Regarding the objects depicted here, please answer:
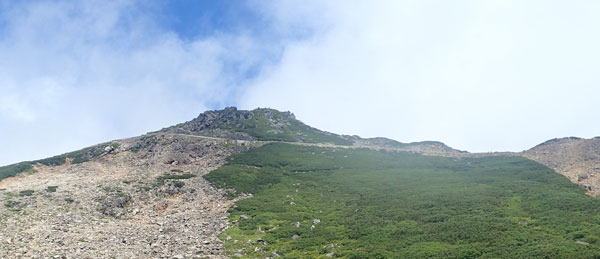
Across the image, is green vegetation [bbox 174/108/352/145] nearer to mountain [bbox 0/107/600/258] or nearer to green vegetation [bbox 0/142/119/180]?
mountain [bbox 0/107/600/258]

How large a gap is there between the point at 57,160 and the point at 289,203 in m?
43.9

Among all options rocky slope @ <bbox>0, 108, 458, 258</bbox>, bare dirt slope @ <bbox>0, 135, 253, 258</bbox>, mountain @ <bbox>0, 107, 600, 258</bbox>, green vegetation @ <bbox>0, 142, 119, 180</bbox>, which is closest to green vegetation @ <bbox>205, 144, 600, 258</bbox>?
mountain @ <bbox>0, 107, 600, 258</bbox>

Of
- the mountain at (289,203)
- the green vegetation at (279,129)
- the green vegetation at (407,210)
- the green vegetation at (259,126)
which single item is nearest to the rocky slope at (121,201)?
the mountain at (289,203)

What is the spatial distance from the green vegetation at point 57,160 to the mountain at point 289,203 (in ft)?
0.97

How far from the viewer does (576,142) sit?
81438mm

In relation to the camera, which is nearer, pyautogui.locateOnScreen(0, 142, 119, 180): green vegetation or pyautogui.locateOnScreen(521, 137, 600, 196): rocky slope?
pyautogui.locateOnScreen(521, 137, 600, 196): rocky slope

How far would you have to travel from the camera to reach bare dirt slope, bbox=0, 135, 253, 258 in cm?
3428

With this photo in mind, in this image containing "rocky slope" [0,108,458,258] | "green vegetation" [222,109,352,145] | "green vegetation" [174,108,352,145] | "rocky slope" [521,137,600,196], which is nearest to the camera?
"rocky slope" [0,108,458,258]

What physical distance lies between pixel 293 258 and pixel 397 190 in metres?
26.7

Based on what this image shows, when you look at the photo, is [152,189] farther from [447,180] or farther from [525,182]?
[525,182]

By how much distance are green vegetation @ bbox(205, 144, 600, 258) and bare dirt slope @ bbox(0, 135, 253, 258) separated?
3.64 m

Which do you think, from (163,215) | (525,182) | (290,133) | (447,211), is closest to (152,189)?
(163,215)

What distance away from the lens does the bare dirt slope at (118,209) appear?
3428 cm

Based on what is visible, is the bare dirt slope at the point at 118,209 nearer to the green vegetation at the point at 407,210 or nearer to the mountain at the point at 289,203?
the mountain at the point at 289,203
